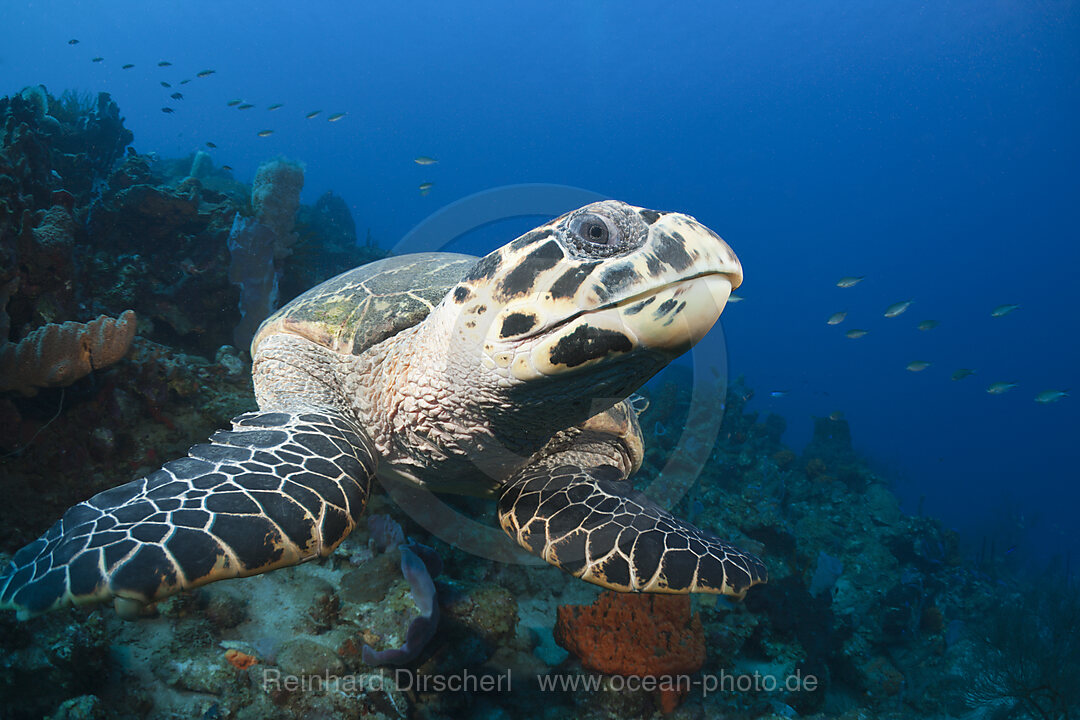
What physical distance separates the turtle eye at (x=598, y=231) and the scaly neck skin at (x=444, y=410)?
57 cm

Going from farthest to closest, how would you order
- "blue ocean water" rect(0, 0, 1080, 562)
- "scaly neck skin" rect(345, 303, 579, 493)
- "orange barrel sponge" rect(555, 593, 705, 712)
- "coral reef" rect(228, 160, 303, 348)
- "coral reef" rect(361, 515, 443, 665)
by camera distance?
"blue ocean water" rect(0, 0, 1080, 562) → "coral reef" rect(228, 160, 303, 348) → "orange barrel sponge" rect(555, 593, 705, 712) → "coral reef" rect(361, 515, 443, 665) → "scaly neck skin" rect(345, 303, 579, 493)

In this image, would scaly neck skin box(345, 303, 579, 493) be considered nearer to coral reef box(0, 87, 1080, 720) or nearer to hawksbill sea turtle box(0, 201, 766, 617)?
hawksbill sea turtle box(0, 201, 766, 617)

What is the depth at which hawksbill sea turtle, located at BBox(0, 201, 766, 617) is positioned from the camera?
1233 mm

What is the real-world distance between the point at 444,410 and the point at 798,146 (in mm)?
93668

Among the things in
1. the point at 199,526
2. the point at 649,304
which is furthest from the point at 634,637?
the point at 199,526

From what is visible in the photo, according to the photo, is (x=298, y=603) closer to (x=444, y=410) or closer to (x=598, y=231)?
(x=444, y=410)

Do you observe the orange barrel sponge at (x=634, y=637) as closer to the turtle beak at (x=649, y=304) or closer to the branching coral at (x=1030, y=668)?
the turtle beak at (x=649, y=304)

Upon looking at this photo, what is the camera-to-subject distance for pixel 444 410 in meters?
2.00

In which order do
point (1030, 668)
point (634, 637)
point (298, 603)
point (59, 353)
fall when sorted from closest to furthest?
point (298, 603) → point (59, 353) → point (634, 637) → point (1030, 668)

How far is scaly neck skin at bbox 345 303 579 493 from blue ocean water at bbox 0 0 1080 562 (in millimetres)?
51910

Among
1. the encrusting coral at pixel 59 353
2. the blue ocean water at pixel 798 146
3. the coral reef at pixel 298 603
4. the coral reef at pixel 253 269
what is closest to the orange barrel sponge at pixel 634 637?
the coral reef at pixel 298 603

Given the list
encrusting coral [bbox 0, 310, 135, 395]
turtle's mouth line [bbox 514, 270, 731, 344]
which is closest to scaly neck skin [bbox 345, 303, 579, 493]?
turtle's mouth line [bbox 514, 270, 731, 344]

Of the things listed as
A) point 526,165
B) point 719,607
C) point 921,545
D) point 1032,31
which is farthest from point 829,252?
point 719,607

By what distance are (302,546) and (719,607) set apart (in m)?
3.79
